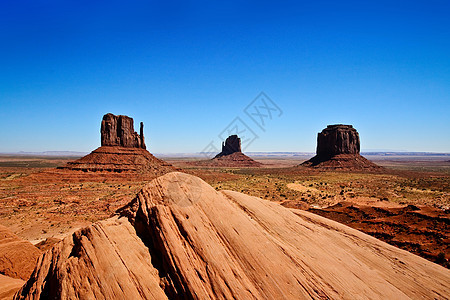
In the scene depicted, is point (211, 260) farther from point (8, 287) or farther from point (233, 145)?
point (233, 145)

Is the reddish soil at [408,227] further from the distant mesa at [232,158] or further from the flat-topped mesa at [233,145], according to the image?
the flat-topped mesa at [233,145]

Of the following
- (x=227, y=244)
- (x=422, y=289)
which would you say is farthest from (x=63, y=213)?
(x=422, y=289)

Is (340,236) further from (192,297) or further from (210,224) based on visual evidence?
(192,297)

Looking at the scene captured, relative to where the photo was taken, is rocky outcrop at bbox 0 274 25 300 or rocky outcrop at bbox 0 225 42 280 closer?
rocky outcrop at bbox 0 274 25 300

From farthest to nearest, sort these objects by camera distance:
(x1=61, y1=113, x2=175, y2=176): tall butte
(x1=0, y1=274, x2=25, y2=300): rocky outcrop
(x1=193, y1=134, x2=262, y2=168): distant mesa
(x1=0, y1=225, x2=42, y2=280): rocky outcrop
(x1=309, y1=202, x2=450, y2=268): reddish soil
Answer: (x1=193, y1=134, x2=262, y2=168): distant mesa < (x1=61, y1=113, x2=175, y2=176): tall butte < (x1=309, y1=202, x2=450, y2=268): reddish soil < (x1=0, y1=225, x2=42, y2=280): rocky outcrop < (x1=0, y1=274, x2=25, y2=300): rocky outcrop

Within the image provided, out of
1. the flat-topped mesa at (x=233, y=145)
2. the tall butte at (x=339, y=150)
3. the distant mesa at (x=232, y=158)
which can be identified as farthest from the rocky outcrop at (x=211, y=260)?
the flat-topped mesa at (x=233, y=145)

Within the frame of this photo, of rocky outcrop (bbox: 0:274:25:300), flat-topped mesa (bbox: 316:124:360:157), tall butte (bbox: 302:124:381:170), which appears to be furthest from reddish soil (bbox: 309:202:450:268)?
flat-topped mesa (bbox: 316:124:360:157)

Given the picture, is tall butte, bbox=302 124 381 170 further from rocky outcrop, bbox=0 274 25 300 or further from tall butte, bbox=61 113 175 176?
rocky outcrop, bbox=0 274 25 300

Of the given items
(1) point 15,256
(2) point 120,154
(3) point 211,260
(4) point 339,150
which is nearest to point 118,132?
(2) point 120,154

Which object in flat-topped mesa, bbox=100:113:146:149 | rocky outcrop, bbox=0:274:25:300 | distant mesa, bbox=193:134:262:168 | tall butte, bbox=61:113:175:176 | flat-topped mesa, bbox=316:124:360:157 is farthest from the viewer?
distant mesa, bbox=193:134:262:168
